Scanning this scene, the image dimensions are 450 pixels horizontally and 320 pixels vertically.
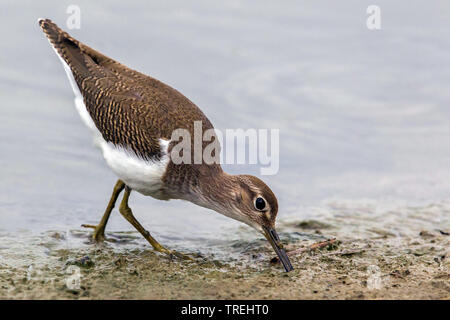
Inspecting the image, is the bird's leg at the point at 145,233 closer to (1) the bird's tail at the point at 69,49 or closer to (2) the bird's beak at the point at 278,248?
(2) the bird's beak at the point at 278,248

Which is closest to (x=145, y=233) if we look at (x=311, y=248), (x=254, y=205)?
(x=254, y=205)

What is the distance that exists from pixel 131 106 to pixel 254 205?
213cm

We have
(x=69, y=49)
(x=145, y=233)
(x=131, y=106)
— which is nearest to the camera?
(x=131, y=106)

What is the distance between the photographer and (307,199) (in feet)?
36.6

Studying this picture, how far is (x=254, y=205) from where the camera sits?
7.97 m

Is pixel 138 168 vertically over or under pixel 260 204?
over

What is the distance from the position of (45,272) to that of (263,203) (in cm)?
276

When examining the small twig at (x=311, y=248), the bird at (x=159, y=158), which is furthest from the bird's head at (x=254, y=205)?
the small twig at (x=311, y=248)

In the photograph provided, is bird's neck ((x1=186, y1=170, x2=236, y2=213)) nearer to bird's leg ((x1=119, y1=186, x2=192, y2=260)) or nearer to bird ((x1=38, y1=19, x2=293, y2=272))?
bird ((x1=38, y1=19, x2=293, y2=272))

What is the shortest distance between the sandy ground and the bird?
401 mm

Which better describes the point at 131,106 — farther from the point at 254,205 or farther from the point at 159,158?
the point at 254,205

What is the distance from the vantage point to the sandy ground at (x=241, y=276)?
6.84 m

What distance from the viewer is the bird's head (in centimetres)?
786

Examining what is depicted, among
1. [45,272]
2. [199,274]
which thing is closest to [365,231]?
[199,274]
